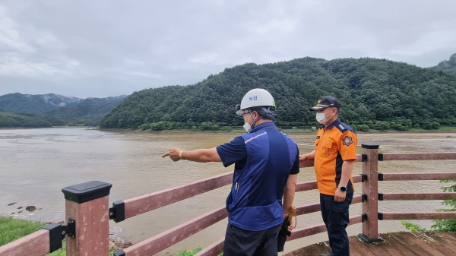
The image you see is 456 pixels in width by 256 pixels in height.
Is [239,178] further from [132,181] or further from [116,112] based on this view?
[116,112]

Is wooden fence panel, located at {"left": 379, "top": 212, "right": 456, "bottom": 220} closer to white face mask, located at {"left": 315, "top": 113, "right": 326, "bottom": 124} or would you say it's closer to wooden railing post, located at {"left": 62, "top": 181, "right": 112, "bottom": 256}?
white face mask, located at {"left": 315, "top": 113, "right": 326, "bottom": 124}

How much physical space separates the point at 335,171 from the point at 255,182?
1.23 metres

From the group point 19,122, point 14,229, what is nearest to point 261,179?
point 14,229

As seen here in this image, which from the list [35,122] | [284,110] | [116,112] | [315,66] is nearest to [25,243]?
[284,110]

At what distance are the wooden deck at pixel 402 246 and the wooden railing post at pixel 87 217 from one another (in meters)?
2.07

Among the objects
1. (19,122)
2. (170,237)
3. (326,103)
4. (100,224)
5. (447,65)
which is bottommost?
(170,237)

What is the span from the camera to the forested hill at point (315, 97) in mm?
63375

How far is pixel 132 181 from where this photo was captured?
13.6 metres

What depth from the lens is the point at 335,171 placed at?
A: 2568mm

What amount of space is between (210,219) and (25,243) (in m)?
1.35

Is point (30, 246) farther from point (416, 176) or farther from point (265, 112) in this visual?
point (416, 176)

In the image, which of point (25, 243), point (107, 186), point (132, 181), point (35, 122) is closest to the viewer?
point (25, 243)

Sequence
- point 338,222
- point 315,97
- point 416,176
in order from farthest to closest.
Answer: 1. point 315,97
2. point 416,176
3. point 338,222

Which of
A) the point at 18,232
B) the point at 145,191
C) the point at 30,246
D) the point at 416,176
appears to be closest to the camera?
the point at 30,246
